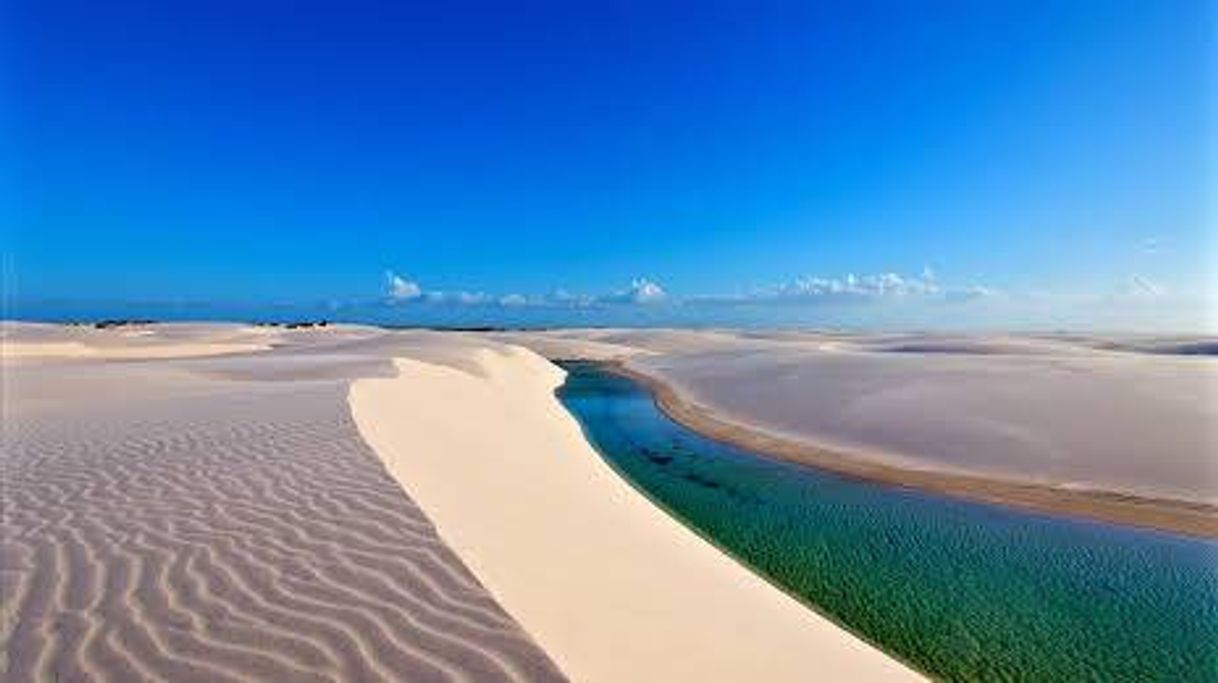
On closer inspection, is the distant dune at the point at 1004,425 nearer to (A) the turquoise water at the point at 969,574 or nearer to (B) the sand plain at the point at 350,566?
(A) the turquoise water at the point at 969,574

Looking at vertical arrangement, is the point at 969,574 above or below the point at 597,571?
below

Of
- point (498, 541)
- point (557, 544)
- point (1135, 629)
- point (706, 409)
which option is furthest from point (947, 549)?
point (706, 409)

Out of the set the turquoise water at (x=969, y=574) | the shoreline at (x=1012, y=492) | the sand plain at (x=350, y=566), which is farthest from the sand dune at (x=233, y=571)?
the shoreline at (x=1012, y=492)

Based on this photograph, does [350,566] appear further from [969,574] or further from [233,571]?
[969,574]

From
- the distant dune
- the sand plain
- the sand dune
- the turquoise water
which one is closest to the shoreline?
the distant dune

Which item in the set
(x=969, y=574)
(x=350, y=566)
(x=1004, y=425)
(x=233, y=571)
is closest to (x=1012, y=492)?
(x=969, y=574)

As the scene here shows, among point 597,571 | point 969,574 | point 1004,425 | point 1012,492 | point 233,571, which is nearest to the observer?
point 233,571
